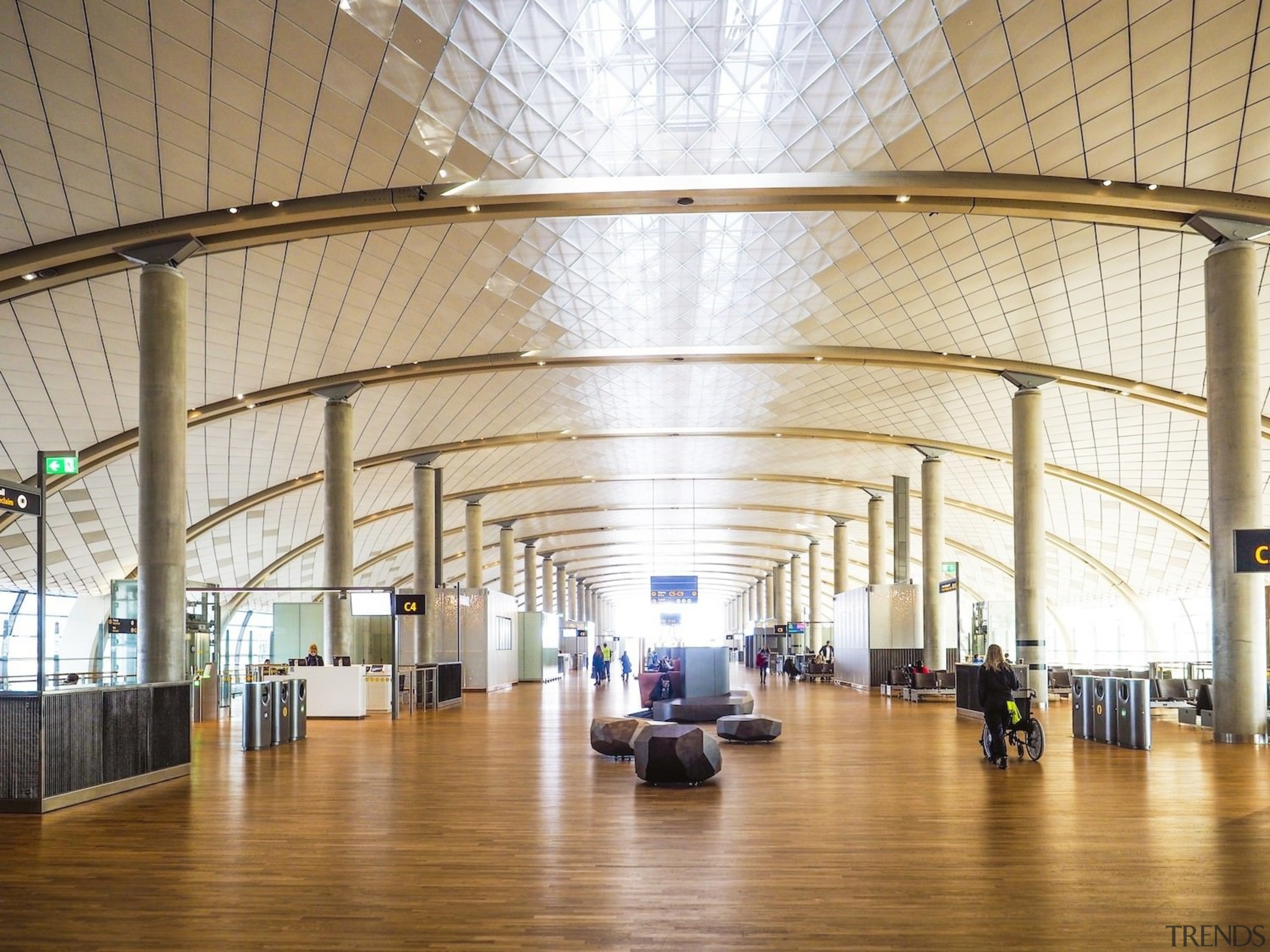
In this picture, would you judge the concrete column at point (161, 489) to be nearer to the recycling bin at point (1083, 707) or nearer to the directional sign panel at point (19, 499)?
the directional sign panel at point (19, 499)

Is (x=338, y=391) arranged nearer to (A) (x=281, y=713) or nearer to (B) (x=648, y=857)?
(A) (x=281, y=713)

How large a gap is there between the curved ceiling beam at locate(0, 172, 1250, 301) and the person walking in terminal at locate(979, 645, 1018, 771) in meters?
9.51

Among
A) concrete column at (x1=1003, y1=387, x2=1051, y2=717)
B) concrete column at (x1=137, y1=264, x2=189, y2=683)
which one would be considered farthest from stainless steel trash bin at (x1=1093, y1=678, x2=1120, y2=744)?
concrete column at (x1=137, y1=264, x2=189, y2=683)

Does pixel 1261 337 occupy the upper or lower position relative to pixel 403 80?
lower

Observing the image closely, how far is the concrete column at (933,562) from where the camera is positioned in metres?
40.5

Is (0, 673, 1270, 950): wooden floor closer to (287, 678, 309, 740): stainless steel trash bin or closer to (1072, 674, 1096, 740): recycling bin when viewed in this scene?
(1072, 674, 1096, 740): recycling bin

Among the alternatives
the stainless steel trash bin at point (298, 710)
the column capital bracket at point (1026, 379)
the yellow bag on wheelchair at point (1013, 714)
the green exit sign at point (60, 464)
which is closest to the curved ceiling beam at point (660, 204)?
the stainless steel trash bin at point (298, 710)

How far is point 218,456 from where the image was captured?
37.8 m

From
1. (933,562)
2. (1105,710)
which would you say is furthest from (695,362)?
(1105,710)

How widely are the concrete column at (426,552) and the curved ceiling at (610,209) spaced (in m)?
4.30

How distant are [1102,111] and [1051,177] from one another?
259cm

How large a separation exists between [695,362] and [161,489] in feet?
55.1

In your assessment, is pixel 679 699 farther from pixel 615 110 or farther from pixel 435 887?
pixel 435 887

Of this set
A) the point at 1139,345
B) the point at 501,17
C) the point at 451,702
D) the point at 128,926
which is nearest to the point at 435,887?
the point at 128,926
